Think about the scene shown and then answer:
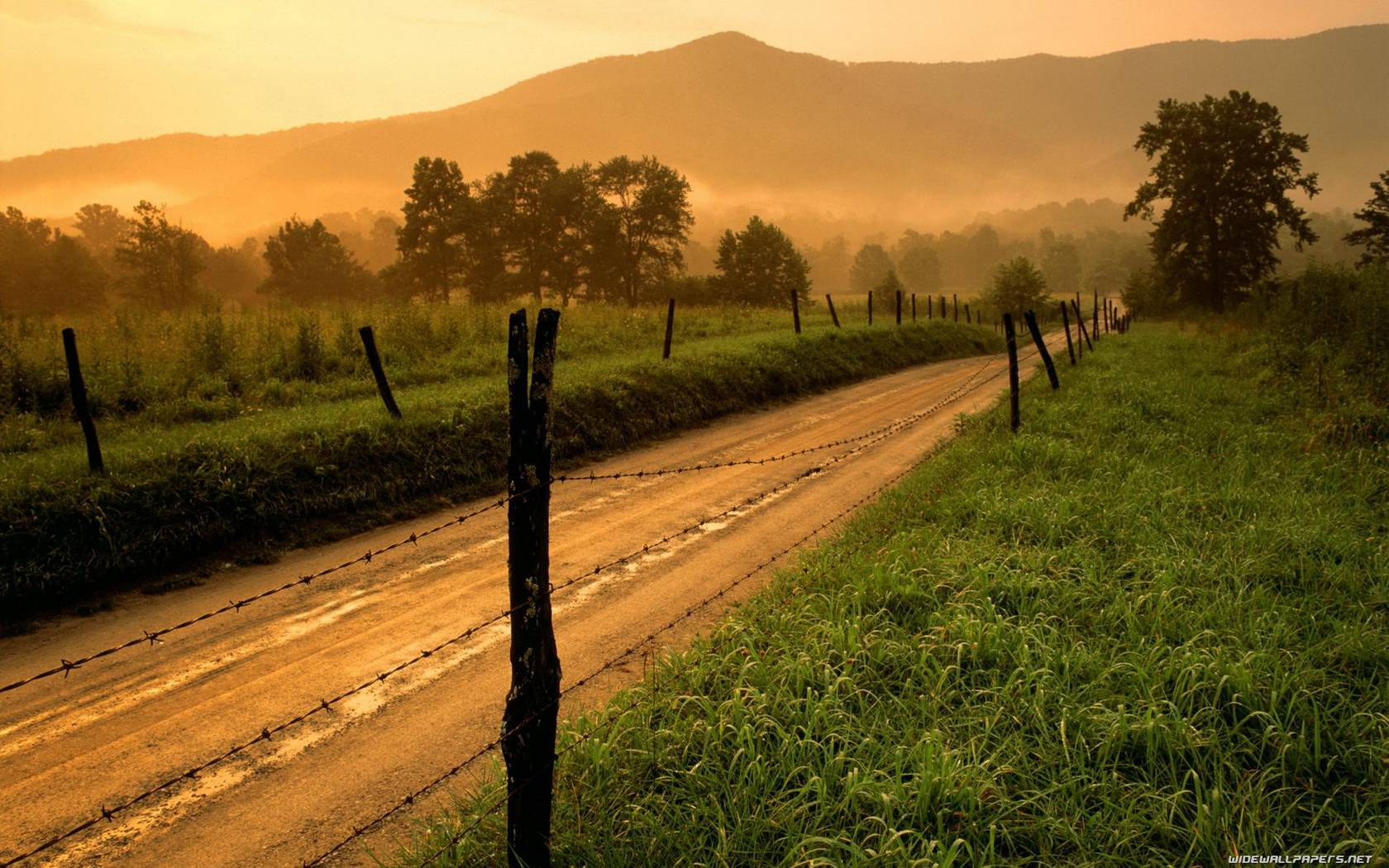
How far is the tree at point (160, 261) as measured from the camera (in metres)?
61.4

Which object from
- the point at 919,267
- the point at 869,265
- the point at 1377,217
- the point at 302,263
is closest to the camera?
the point at 1377,217

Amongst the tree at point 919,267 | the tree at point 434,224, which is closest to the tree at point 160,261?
the tree at point 434,224

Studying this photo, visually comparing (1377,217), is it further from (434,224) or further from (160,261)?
(160,261)

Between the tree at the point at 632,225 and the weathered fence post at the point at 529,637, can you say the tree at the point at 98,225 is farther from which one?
the weathered fence post at the point at 529,637

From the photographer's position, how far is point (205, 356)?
13898 millimetres

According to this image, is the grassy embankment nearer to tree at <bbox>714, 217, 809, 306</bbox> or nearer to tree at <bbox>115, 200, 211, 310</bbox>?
tree at <bbox>714, 217, 809, 306</bbox>

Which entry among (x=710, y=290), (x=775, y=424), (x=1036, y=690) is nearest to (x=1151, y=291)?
(x=710, y=290)

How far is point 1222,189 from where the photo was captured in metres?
48.1

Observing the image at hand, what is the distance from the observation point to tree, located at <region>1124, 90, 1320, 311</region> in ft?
155

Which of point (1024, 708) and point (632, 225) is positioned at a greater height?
point (632, 225)

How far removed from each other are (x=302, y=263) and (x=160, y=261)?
11586 millimetres

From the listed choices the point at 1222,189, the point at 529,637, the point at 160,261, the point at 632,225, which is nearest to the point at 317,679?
the point at 529,637

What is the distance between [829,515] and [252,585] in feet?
21.7

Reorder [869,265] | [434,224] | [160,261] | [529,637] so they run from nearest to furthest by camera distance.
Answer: [529,637] < [160,261] < [434,224] < [869,265]
